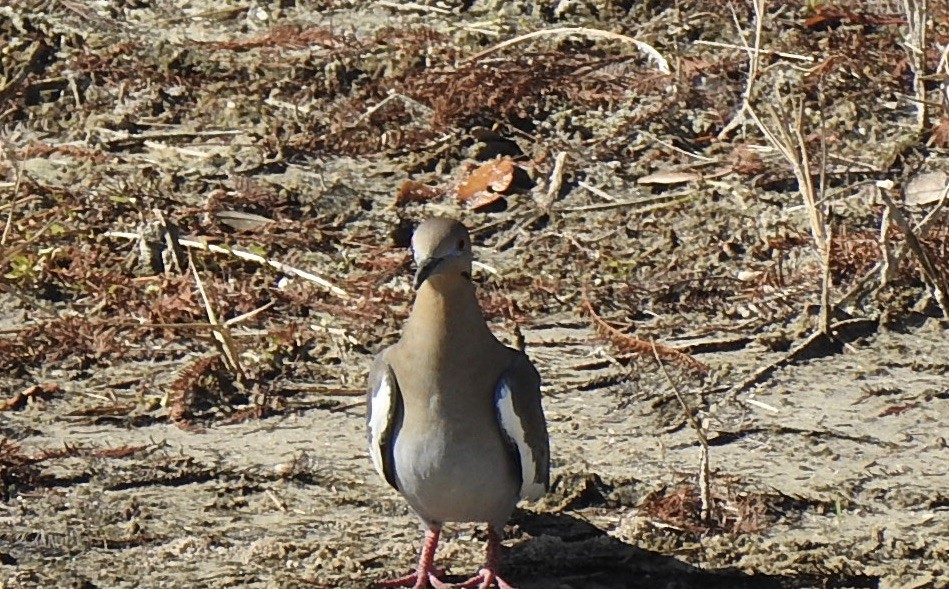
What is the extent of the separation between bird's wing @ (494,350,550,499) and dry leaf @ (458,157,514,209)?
2.52 meters

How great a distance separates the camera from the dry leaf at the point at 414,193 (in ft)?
24.3

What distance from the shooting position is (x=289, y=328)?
650 cm

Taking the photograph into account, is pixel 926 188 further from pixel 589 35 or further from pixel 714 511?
pixel 714 511

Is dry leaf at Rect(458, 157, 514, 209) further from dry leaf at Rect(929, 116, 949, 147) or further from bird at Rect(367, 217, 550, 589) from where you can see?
bird at Rect(367, 217, 550, 589)

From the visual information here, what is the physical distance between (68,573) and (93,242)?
7.93 ft

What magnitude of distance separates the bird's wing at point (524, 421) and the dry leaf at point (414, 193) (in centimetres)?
258

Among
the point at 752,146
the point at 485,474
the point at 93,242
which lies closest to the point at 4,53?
the point at 93,242

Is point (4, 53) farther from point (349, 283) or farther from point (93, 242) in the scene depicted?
point (349, 283)

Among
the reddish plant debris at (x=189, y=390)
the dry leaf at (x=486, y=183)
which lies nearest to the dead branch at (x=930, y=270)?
the dry leaf at (x=486, y=183)

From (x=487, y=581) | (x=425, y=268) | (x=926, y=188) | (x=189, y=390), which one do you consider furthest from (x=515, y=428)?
(x=926, y=188)

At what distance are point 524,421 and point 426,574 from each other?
1.93ft

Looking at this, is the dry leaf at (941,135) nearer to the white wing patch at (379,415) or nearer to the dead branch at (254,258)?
the dead branch at (254,258)

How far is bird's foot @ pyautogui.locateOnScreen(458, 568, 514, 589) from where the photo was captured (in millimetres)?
4934

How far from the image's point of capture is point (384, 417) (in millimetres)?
4883
